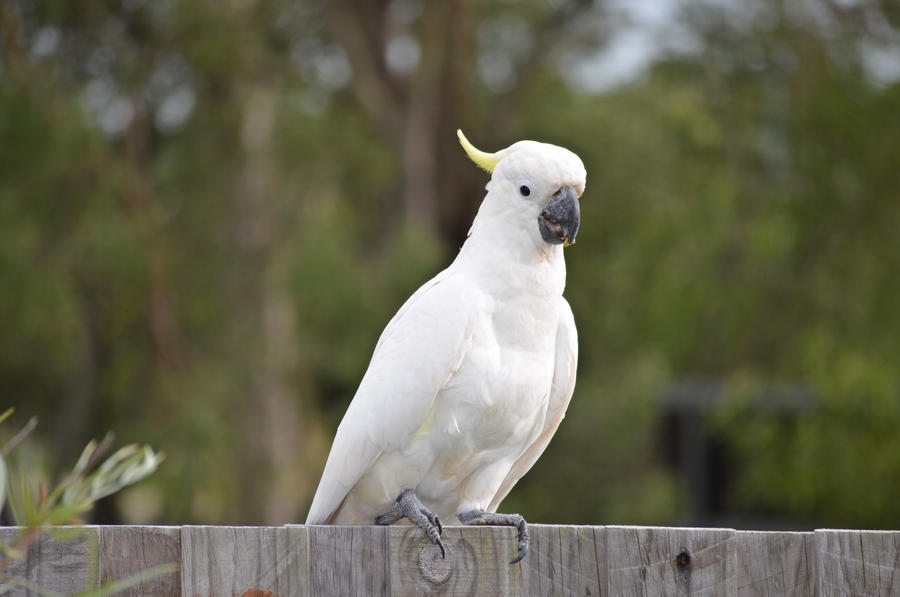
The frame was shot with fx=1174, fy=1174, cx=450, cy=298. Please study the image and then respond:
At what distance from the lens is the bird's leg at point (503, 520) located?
2.02m

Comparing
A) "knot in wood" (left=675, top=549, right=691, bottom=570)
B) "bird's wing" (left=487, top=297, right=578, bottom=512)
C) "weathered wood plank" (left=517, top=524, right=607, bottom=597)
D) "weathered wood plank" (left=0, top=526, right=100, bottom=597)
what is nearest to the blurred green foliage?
"bird's wing" (left=487, top=297, right=578, bottom=512)

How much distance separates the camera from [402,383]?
8.76 feet

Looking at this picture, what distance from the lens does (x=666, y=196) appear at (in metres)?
8.68

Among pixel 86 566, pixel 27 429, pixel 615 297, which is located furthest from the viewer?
pixel 615 297

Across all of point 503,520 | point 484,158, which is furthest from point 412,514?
point 484,158

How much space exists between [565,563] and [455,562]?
0.61ft

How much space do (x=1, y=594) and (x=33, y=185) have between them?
5266mm

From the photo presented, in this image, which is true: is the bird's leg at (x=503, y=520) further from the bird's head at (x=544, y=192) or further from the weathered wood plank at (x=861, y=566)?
the bird's head at (x=544, y=192)

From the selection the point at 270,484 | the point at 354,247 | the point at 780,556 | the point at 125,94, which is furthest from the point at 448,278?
the point at 354,247

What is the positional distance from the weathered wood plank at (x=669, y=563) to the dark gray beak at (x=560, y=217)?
0.90 metres

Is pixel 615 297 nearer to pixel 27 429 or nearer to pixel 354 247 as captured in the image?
pixel 354 247

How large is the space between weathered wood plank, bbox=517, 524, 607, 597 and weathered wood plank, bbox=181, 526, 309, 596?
378 millimetres

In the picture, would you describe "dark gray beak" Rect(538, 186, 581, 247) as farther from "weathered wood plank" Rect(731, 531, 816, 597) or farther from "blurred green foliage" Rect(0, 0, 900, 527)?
"blurred green foliage" Rect(0, 0, 900, 527)

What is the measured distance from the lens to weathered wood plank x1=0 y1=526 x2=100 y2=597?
1.89m
